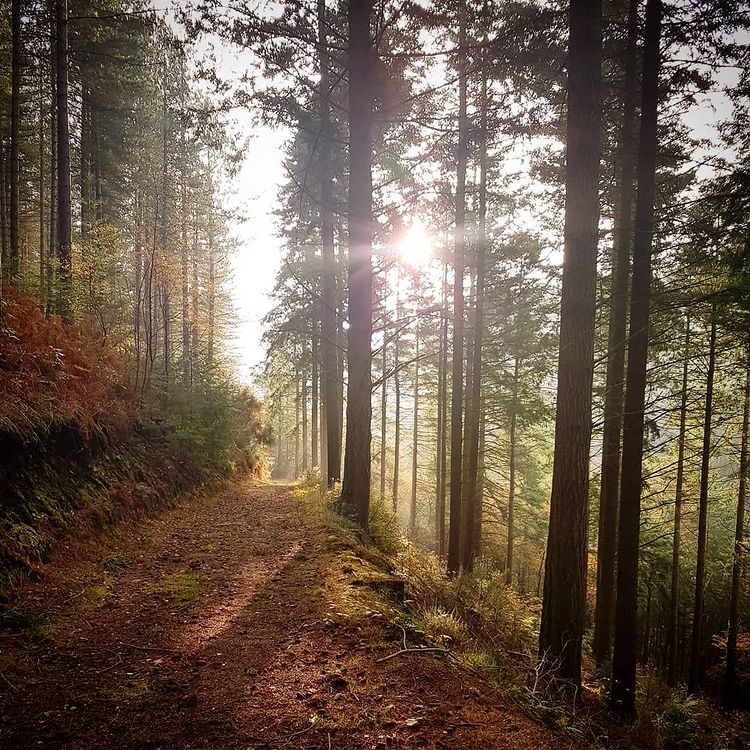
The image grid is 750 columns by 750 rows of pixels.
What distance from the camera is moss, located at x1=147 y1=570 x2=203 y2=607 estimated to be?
4.71 metres

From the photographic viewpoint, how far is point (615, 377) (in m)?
9.42

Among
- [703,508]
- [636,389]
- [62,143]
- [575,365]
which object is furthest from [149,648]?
[703,508]

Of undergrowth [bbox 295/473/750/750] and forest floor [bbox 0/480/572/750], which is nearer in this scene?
forest floor [bbox 0/480/572/750]

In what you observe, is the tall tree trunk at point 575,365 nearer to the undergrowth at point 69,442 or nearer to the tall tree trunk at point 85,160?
the undergrowth at point 69,442

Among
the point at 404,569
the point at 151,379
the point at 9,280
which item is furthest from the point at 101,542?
the point at 151,379

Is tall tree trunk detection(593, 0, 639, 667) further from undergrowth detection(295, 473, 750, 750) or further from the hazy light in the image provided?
the hazy light

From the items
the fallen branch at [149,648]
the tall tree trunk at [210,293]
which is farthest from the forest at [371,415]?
the tall tree trunk at [210,293]

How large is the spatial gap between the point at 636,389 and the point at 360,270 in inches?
225

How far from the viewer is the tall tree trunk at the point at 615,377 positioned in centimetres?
838

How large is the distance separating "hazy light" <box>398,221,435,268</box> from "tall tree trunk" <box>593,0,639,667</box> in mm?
4554

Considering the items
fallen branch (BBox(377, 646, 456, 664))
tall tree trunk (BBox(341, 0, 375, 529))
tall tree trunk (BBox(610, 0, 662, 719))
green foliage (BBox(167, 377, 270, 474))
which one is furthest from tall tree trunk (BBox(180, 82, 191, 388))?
tall tree trunk (BBox(610, 0, 662, 719))

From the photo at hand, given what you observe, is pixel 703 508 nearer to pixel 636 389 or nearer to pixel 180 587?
pixel 636 389

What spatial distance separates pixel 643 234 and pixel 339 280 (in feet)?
33.9

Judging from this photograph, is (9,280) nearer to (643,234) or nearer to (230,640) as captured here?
(230,640)
